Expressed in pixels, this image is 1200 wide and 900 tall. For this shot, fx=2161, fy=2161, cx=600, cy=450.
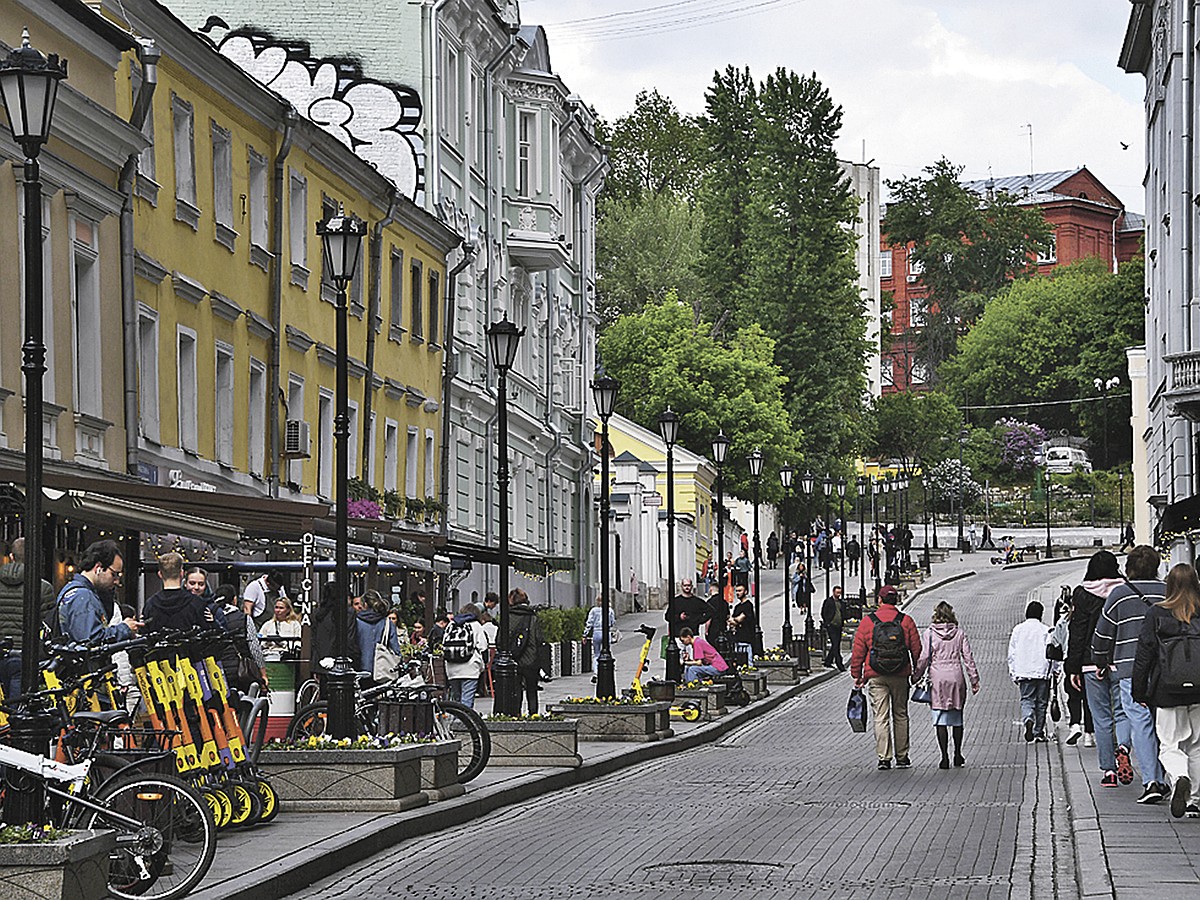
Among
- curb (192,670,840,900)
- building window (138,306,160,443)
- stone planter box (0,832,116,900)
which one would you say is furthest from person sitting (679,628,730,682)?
stone planter box (0,832,116,900)

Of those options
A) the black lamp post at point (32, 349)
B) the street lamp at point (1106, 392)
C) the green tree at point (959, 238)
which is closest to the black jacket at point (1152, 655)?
the black lamp post at point (32, 349)

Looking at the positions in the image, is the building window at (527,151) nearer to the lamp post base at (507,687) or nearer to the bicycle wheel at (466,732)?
the lamp post base at (507,687)

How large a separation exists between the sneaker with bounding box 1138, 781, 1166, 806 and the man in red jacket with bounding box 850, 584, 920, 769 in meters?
5.33

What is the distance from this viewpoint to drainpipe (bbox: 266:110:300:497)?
30.9 metres

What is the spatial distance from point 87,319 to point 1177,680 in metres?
13.9

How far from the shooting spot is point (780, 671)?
129 feet

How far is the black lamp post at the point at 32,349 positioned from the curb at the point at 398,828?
118 centimetres

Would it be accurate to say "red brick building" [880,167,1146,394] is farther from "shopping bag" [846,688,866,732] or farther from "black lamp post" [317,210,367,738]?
"black lamp post" [317,210,367,738]

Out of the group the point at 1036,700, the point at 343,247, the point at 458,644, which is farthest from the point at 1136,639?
the point at 1036,700

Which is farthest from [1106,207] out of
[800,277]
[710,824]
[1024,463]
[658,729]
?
[710,824]

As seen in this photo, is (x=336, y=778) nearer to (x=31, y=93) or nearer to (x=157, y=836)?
(x=157, y=836)

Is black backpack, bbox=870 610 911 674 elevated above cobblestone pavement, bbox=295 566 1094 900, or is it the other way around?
black backpack, bbox=870 610 911 674

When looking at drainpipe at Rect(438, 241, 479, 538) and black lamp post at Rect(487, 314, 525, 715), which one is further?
drainpipe at Rect(438, 241, 479, 538)

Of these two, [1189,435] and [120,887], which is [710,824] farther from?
[1189,435]
